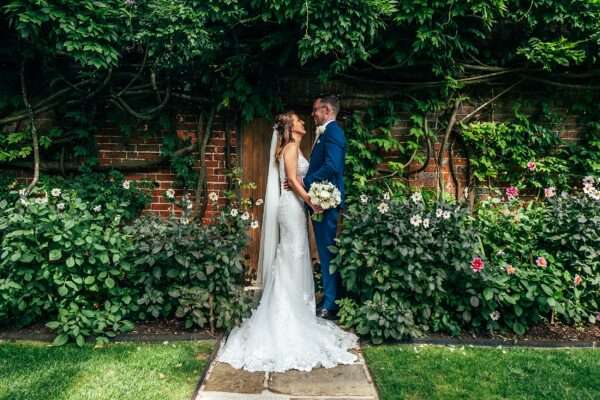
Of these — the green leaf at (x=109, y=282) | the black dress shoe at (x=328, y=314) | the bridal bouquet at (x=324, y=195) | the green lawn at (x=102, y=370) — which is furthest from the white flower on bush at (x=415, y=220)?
the green leaf at (x=109, y=282)

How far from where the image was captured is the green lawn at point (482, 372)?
3.18 metres

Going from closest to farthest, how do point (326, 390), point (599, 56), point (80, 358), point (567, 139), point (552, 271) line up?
point (326, 390) < point (80, 358) < point (552, 271) < point (599, 56) < point (567, 139)

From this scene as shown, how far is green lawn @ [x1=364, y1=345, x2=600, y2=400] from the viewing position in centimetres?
318

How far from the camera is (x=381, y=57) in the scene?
545cm

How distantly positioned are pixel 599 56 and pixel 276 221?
402 centimetres

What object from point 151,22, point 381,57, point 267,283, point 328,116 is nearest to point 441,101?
point 381,57

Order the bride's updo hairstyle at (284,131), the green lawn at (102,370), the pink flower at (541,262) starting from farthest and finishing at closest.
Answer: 1. the bride's updo hairstyle at (284,131)
2. the pink flower at (541,262)
3. the green lawn at (102,370)

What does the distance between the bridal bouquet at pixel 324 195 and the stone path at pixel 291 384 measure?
1512 mm

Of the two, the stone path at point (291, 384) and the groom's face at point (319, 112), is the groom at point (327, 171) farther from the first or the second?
the stone path at point (291, 384)

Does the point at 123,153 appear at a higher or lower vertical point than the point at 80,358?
higher

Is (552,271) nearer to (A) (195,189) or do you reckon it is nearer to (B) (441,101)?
(B) (441,101)

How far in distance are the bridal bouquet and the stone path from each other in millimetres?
1512

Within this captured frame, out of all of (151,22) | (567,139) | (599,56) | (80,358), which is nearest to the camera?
(80,358)

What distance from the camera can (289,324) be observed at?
4137 mm
